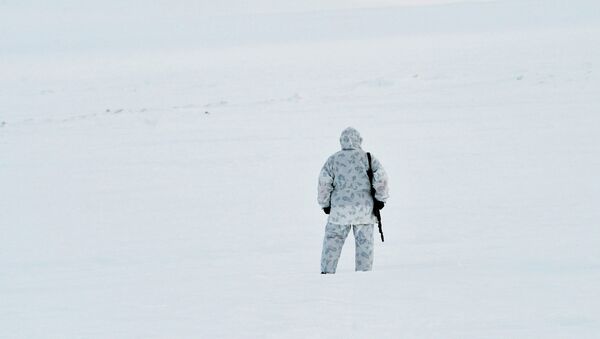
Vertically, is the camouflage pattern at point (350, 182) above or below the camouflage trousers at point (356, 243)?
above

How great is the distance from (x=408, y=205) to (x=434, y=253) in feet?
10.2

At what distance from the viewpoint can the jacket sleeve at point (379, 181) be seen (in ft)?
21.3

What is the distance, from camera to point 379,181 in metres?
6.50

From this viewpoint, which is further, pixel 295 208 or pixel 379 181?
pixel 295 208

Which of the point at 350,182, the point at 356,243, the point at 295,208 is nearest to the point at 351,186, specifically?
the point at 350,182

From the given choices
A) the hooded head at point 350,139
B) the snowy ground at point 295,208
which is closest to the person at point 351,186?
the hooded head at point 350,139

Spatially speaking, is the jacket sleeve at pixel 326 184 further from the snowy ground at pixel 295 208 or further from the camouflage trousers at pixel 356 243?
the snowy ground at pixel 295 208

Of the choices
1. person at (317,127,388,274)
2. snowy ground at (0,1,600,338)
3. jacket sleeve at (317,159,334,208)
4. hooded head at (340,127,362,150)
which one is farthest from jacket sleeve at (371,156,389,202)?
snowy ground at (0,1,600,338)

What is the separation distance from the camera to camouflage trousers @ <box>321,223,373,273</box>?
6.72 meters

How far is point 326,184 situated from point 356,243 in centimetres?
52

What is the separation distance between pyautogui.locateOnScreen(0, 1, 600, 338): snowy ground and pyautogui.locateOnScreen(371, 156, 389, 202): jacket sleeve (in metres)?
0.55

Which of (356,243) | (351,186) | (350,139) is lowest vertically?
(356,243)

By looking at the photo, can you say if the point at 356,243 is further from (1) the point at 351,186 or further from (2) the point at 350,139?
(2) the point at 350,139

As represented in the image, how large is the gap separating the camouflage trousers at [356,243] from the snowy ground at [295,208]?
176mm
